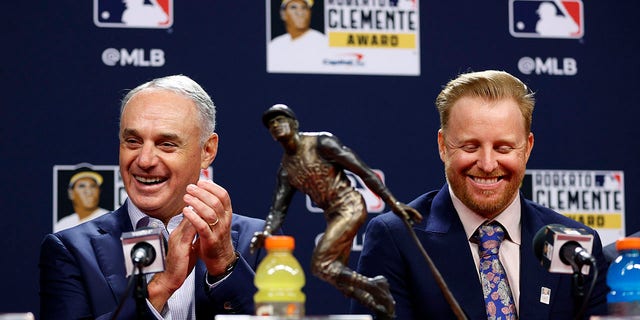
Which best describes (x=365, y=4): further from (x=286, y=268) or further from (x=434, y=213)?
(x=286, y=268)

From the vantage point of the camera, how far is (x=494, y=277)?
2229 millimetres

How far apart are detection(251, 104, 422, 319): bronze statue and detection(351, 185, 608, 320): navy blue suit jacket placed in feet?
1.40

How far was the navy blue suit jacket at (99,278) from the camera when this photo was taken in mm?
2168

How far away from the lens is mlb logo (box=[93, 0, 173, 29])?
3.33 meters

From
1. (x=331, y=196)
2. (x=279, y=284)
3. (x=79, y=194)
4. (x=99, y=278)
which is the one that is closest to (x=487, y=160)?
(x=331, y=196)

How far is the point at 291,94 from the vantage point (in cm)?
343

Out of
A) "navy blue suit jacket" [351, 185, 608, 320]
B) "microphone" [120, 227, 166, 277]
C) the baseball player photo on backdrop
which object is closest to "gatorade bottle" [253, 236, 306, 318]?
"microphone" [120, 227, 166, 277]

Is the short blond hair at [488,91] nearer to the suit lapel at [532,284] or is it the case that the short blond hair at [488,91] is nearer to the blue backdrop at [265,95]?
the suit lapel at [532,284]

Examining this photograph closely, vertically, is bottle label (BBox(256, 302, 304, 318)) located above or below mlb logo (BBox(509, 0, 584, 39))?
below

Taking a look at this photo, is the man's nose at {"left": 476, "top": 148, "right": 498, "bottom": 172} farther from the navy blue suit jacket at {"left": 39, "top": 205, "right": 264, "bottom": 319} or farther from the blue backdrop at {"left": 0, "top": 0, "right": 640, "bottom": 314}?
the blue backdrop at {"left": 0, "top": 0, "right": 640, "bottom": 314}

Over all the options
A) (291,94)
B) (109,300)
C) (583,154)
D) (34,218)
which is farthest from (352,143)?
(109,300)

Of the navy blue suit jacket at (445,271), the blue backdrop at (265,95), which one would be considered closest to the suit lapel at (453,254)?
the navy blue suit jacket at (445,271)

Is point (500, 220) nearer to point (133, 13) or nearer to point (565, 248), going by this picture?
point (565, 248)

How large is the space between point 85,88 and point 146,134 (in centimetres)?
99
